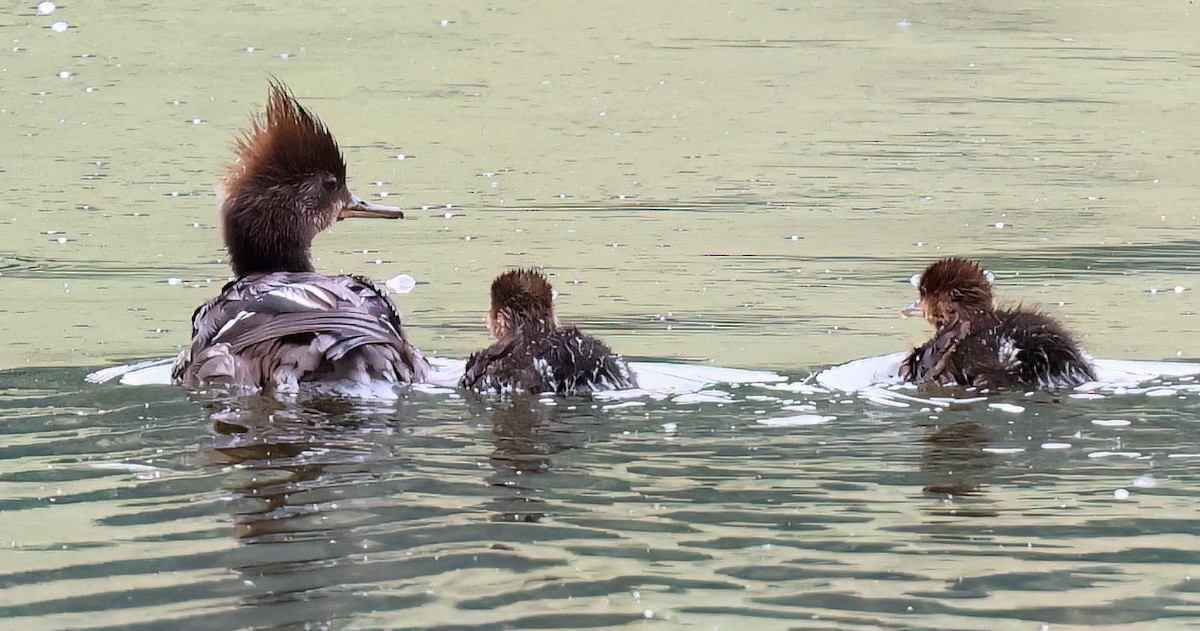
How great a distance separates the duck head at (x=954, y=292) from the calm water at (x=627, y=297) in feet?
0.93

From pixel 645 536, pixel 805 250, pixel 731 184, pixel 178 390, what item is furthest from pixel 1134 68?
pixel 645 536

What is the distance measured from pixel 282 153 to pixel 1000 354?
279 cm

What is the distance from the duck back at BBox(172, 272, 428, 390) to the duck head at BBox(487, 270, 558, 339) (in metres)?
0.46

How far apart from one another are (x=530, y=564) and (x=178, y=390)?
237cm

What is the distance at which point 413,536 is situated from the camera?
440 cm

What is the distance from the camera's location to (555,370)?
20.6ft

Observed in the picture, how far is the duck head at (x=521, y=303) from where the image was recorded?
274 inches

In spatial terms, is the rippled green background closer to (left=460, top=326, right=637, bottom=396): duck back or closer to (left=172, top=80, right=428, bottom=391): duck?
(left=172, top=80, right=428, bottom=391): duck

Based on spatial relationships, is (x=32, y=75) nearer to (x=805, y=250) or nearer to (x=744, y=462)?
(x=805, y=250)

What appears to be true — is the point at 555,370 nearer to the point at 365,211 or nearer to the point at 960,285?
the point at 960,285

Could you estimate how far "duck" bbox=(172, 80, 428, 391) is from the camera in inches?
249

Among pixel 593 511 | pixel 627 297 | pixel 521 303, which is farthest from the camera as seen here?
pixel 627 297

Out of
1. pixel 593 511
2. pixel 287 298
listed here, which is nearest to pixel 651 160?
pixel 287 298

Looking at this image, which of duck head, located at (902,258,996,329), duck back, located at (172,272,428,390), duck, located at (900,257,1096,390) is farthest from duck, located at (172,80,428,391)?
duck head, located at (902,258,996,329)
